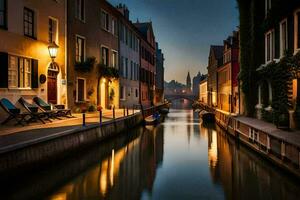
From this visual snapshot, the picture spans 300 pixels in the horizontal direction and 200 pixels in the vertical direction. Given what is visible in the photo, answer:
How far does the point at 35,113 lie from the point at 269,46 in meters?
14.9

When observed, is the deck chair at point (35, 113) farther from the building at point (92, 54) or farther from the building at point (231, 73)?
the building at point (231, 73)

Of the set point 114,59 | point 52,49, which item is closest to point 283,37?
point 52,49

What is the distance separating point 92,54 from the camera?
25562 millimetres

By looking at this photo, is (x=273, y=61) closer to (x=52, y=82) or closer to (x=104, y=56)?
(x=52, y=82)

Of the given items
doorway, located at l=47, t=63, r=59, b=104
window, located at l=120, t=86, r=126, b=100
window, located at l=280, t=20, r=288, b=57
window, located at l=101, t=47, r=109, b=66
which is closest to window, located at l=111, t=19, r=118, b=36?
window, located at l=101, t=47, r=109, b=66

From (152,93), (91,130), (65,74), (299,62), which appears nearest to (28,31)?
(65,74)

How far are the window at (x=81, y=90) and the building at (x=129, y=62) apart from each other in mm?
9236

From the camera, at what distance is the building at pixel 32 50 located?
15.2 metres

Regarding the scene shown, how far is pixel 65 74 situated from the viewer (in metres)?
20.9

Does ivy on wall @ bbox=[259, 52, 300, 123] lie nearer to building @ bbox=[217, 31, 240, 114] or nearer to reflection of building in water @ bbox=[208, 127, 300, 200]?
reflection of building in water @ bbox=[208, 127, 300, 200]

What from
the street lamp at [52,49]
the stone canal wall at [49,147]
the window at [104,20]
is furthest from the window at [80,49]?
the stone canal wall at [49,147]

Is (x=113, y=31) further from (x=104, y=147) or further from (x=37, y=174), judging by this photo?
(x=37, y=174)

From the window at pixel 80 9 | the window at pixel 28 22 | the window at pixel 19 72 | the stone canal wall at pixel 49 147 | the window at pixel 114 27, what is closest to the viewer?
the stone canal wall at pixel 49 147

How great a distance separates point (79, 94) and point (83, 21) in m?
5.01
